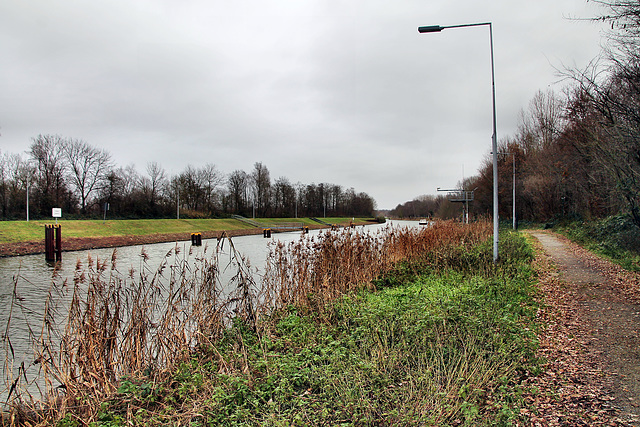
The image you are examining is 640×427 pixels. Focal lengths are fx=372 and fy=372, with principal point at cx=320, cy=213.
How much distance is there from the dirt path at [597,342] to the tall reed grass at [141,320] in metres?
3.55

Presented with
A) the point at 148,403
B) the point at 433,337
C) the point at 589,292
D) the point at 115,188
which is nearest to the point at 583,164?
the point at 589,292

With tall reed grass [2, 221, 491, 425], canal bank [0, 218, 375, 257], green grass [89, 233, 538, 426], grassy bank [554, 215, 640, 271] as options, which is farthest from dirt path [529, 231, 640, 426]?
canal bank [0, 218, 375, 257]

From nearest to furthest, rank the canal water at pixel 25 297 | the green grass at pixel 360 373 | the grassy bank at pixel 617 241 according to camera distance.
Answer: the green grass at pixel 360 373, the canal water at pixel 25 297, the grassy bank at pixel 617 241

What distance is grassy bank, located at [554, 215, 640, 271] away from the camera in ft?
35.0

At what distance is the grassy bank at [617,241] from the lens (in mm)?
10672

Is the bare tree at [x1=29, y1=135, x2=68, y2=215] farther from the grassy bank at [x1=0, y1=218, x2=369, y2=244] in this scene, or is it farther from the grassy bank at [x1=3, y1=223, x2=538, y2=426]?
the grassy bank at [x1=3, y1=223, x2=538, y2=426]

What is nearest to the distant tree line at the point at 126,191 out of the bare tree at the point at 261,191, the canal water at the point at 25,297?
the bare tree at the point at 261,191

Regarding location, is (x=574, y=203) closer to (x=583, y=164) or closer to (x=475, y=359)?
(x=583, y=164)

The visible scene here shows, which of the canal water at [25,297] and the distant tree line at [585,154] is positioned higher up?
the distant tree line at [585,154]

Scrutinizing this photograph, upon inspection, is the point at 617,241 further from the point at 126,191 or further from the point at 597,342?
the point at 126,191

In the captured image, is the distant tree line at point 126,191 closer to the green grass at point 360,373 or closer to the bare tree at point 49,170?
the bare tree at point 49,170

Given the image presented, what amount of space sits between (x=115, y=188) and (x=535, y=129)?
5153 centimetres

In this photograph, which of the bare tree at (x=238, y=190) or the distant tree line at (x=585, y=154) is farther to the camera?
the bare tree at (x=238, y=190)

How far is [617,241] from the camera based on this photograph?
12516mm
